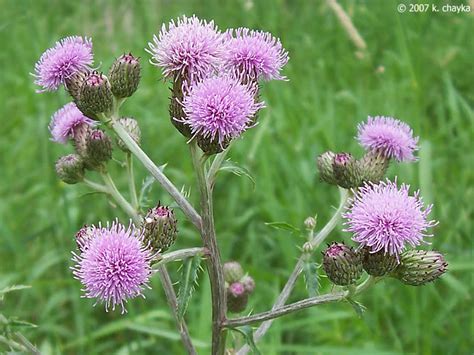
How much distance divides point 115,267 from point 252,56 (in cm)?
83

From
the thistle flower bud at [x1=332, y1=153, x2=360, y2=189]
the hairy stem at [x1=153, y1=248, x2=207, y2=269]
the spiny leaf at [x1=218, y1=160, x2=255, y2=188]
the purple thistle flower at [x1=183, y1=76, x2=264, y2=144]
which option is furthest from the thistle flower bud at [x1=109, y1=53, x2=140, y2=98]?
the thistle flower bud at [x1=332, y1=153, x2=360, y2=189]

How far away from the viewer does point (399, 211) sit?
192cm

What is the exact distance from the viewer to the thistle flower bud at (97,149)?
2.35 metres

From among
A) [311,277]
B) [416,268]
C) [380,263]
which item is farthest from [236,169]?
[416,268]

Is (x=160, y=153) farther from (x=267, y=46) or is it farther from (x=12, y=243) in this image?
(x=267, y=46)

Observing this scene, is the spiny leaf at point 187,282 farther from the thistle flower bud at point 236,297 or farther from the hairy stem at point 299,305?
the thistle flower bud at point 236,297

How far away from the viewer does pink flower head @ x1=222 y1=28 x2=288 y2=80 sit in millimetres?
2131

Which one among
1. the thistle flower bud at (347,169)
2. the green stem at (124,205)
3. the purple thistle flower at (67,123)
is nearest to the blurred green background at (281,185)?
the green stem at (124,205)

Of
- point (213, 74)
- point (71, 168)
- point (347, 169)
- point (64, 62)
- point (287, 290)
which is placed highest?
point (64, 62)

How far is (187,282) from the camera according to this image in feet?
5.95

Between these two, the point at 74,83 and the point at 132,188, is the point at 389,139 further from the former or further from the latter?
the point at 74,83

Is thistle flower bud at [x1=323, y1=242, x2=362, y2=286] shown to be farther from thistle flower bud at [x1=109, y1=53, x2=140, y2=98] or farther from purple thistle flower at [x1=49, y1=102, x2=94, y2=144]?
purple thistle flower at [x1=49, y1=102, x2=94, y2=144]

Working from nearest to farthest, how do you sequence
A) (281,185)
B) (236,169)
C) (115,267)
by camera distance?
(115,267), (236,169), (281,185)

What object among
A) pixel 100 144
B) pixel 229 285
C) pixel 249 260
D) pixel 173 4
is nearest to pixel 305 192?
pixel 249 260
